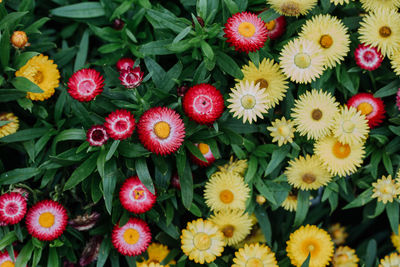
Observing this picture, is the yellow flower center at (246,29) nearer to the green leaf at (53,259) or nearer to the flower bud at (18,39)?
the flower bud at (18,39)

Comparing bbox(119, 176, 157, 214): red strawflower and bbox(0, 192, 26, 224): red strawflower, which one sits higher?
bbox(119, 176, 157, 214): red strawflower

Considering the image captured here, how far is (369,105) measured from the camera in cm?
215

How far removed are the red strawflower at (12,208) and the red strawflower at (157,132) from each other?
73 centimetres

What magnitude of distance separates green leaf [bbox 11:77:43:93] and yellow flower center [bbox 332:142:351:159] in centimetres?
159

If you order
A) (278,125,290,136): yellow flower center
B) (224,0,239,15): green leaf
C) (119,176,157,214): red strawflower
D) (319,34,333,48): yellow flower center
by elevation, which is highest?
(319,34,333,48): yellow flower center

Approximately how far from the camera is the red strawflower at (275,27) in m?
2.22

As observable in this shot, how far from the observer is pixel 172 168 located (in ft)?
7.30

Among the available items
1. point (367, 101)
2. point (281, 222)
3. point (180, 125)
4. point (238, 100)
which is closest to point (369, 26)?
point (367, 101)

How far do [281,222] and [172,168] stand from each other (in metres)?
0.88

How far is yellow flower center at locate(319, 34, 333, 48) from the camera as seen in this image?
6.88 ft

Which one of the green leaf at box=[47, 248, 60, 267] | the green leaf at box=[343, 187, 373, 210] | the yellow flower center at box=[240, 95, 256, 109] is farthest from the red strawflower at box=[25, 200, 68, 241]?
the green leaf at box=[343, 187, 373, 210]

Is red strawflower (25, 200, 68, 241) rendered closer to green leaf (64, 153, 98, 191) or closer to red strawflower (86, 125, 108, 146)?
green leaf (64, 153, 98, 191)

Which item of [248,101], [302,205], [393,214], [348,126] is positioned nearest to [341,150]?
[348,126]

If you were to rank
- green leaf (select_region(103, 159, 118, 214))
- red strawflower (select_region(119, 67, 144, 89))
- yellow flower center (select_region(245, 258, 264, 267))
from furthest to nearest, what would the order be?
yellow flower center (select_region(245, 258, 264, 267)) → green leaf (select_region(103, 159, 118, 214)) → red strawflower (select_region(119, 67, 144, 89))
